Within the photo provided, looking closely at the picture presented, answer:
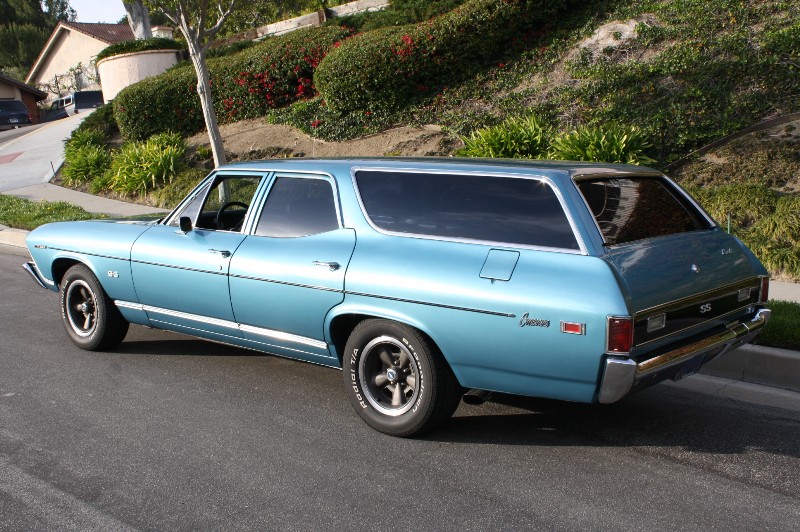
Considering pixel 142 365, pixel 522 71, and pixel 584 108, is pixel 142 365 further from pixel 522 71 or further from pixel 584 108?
pixel 522 71

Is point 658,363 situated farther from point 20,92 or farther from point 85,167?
point 20,92

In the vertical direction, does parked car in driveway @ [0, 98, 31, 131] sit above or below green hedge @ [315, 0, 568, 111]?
above

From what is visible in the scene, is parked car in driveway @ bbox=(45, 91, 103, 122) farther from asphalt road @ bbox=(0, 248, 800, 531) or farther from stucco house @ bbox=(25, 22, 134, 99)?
asphalt road @ bbox=(0, 248, 800, 531)

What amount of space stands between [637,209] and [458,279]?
1226 mm

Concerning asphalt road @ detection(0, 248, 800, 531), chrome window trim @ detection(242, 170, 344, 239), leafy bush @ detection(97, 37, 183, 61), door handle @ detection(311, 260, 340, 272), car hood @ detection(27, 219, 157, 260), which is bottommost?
asphalt road @ detection(0, 248, 800, 531)

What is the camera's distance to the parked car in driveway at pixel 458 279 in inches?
165

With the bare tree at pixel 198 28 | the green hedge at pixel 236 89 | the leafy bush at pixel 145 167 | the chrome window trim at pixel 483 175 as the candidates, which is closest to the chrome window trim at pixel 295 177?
→ the chrome window trim at pixel 483 175

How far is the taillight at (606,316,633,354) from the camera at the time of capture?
401 cm

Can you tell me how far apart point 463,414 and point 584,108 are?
8.85 meters

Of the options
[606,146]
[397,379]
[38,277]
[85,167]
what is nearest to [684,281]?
[397,379]

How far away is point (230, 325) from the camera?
5.75m

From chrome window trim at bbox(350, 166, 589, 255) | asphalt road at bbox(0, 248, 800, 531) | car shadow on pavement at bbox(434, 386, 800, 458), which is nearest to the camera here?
asphalt road at bbox(0, 248, 800, 531)

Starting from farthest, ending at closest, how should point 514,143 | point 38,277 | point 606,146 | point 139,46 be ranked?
point 139,46
point 514,143
point 606,146
point 38,277

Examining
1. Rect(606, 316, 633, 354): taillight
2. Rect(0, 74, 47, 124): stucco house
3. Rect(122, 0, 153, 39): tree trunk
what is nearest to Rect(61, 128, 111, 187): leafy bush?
Rect(122, 0, 153, 39): tree trunk
